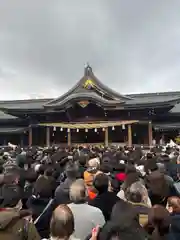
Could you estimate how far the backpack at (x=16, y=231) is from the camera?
8.34 ft

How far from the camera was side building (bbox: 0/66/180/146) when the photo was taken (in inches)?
1051

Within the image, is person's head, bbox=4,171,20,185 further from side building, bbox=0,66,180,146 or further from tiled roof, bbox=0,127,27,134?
tiled roof, bbox=0,127,27,134

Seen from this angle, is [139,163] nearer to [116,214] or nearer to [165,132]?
[116,214]

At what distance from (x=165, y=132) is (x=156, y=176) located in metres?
25.2

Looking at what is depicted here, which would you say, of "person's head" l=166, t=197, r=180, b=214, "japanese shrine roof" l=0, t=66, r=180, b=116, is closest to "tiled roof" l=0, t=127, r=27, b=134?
"japanese shrine roof" l=0, t=66, r=180, b=116

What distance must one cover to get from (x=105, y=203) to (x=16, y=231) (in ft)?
5.25

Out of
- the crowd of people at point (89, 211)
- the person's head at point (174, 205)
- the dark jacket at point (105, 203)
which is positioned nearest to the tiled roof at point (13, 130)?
the crowd of people at point (89, 211)

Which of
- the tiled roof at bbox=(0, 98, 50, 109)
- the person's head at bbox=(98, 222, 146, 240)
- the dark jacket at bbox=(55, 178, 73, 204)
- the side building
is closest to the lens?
the person's head at bbox=(98, 222, 146, 240)

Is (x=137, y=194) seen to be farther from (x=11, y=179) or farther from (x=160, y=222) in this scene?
(x=11, y=179)

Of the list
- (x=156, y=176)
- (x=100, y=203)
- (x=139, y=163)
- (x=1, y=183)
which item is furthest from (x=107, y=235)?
(x=139, y=163)

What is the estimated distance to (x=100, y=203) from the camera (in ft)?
13.0

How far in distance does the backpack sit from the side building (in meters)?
23.4

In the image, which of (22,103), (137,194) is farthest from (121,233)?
(22,103)

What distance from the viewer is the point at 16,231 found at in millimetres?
2611
